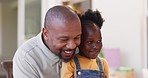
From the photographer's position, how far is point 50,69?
1.19 meters

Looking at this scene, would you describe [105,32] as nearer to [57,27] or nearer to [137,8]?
[137,8]

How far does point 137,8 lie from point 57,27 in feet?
7.57

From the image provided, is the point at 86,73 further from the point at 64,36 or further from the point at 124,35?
the point at 124,35

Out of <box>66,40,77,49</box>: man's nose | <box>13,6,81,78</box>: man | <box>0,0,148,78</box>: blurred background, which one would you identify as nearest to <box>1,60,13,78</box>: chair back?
<box>13,6,81,78</box>: man

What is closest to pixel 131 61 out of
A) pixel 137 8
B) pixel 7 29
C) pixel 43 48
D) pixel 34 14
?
pixel 137 8

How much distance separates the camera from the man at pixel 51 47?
1.11 metres

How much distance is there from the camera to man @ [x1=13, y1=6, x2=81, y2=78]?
1111 mm

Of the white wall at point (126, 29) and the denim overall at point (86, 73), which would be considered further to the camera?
the white wall at point (126, 29)

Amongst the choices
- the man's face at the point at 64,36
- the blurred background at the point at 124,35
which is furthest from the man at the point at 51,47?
the blurred background at the point at 124,35

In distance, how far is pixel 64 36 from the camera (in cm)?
111

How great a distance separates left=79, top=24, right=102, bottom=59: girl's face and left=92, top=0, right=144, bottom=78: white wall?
207 cm

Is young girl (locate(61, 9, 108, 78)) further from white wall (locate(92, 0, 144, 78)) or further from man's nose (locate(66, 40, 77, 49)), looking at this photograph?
white wall (locate(92, 0, 144, 78))

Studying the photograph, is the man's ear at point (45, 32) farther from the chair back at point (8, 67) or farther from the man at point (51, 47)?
the chair back at point (8, 67)

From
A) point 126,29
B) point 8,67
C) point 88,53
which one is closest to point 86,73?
point 88,53
